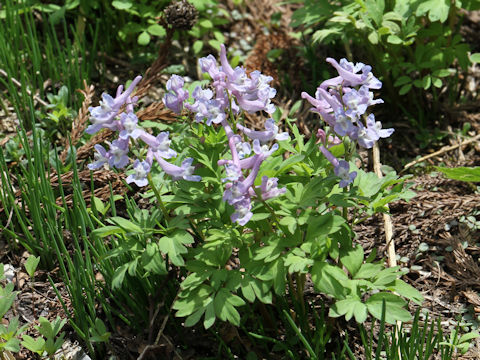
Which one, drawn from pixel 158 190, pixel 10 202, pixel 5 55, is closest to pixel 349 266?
pixel 158 190

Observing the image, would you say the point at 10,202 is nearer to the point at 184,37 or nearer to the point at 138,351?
the point at 138,351

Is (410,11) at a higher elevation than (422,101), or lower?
higher

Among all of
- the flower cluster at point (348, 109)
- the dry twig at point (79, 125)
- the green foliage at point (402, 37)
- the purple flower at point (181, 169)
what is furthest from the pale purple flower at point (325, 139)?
the dry twig at point (79, 125)

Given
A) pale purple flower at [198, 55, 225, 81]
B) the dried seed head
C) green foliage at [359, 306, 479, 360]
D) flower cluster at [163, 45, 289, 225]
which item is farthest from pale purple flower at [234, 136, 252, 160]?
the dried seed head

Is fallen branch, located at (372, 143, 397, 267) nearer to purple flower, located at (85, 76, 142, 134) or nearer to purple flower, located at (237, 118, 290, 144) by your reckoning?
purple flower, located at (237, 118, 290, 144)

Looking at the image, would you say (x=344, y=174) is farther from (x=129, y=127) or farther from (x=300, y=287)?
(x=129, y=127)

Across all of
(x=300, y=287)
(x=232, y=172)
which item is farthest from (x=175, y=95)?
(x=300, y=287)
